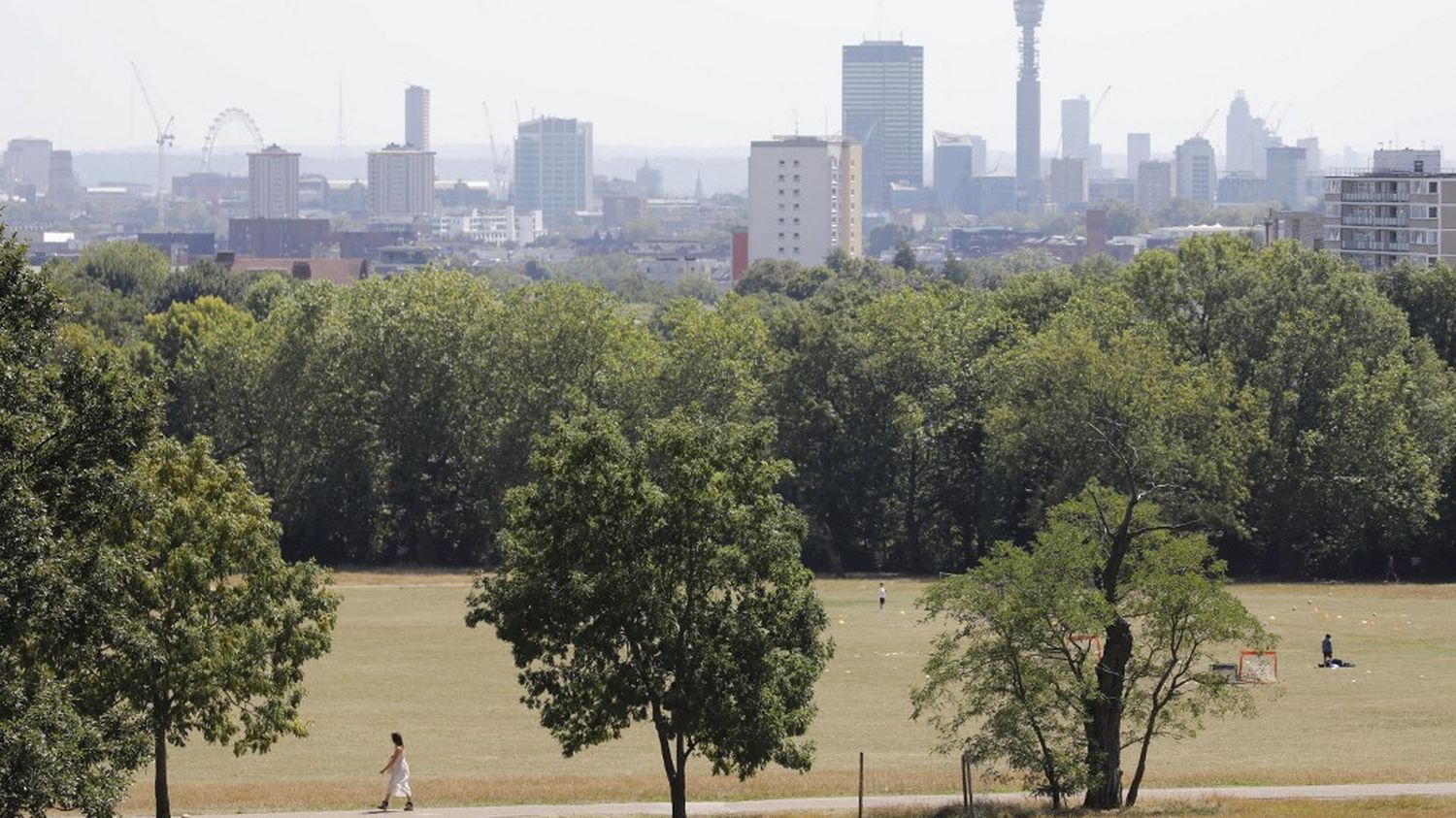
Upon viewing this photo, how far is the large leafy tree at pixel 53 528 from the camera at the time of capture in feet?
101

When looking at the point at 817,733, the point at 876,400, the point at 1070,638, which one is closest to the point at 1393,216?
the point at 876,400

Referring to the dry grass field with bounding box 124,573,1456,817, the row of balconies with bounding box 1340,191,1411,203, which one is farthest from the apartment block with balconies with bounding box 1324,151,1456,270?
the dry grass field with bounding box 124,573,1456,817

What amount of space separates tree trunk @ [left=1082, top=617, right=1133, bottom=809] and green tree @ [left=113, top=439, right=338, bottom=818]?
14.2 m

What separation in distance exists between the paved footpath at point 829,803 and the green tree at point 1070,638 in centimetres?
143

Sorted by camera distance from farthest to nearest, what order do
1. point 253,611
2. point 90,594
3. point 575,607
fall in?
point 253,611, point 575,607, point 90,594

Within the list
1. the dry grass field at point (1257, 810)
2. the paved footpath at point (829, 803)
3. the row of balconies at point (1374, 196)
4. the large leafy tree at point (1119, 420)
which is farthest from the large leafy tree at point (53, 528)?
the row of balconies at point (1374, 196)

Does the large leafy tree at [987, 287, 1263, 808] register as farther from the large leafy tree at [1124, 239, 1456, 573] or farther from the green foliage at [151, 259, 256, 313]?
the green foliage at [151, 259, 256, 313]

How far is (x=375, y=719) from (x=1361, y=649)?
28735 millimetres

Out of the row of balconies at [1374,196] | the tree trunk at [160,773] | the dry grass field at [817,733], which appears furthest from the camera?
the row of balconies at [1374,196]

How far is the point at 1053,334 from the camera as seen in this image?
94.8m

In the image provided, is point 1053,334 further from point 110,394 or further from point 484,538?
point 110,394

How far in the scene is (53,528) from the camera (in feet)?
105

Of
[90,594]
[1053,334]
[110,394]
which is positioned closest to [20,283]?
[110,394]

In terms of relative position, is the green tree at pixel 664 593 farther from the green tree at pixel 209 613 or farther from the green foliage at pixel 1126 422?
the green foliage at pixel 1126 422
